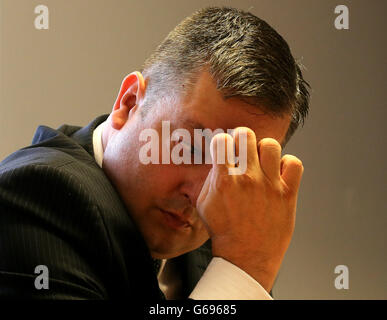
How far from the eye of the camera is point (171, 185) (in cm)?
81

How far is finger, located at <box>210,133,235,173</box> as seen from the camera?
0.73 metres

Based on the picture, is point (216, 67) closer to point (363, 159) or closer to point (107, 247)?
point (107, 247)

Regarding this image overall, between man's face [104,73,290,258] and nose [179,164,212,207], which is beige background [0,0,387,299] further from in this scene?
nose [179,164,212,207]

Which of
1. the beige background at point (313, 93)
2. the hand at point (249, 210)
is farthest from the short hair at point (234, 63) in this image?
the beige background at point (313, 93)

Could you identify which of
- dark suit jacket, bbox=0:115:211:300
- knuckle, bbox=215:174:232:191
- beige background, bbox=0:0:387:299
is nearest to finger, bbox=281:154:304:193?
knuckle, bbox=215:174:232:191

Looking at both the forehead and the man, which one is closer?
the man

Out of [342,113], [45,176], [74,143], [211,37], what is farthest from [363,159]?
[45,176]

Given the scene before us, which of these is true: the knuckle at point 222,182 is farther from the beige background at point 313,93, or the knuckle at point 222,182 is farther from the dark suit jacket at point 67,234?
the beige background at point 313,93

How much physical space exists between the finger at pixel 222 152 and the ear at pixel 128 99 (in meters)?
0.21

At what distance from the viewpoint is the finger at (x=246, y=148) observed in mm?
755

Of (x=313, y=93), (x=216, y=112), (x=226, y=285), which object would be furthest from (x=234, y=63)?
(x=313, y=93)

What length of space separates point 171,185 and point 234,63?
0.22 m

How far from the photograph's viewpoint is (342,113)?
1.49m

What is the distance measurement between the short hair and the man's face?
0.07 feet
